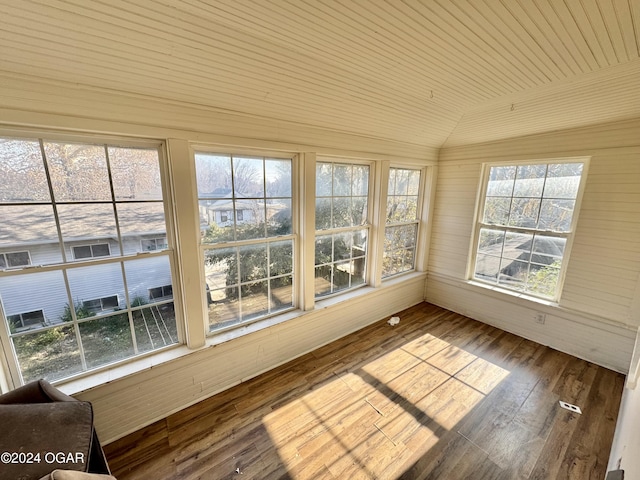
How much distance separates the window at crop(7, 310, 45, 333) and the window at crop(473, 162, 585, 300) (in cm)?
414

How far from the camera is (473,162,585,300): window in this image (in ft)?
8.80

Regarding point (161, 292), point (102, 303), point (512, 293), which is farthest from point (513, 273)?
point (102, 303)

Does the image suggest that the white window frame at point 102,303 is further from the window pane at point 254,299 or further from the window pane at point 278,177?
the window pane at point 278,177

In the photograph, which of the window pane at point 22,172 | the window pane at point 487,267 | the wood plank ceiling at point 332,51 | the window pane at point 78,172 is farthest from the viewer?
the window pane at point 487,267

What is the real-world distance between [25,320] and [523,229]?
14.1 ft

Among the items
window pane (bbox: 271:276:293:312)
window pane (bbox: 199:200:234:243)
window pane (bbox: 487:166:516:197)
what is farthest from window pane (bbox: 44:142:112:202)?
window pane (bbox: 487:166:516:197)

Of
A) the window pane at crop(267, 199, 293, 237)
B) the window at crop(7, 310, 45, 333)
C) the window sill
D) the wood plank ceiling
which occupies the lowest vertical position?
the window sill

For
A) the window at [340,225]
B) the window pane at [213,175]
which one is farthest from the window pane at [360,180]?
the window pane at [213,175]

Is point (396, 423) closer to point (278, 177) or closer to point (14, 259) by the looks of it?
point (278, 177)

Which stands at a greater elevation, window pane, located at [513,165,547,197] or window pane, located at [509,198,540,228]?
window pane, located at [513,165,547,197]

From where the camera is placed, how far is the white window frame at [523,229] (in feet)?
8.46

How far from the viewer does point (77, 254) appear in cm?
157

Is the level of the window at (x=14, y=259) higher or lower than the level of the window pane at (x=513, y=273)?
higher

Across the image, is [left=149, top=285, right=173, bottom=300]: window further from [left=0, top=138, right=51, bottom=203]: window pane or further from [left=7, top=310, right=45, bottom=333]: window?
[left=0, top=138, right=51, bottom=203]: window pane
